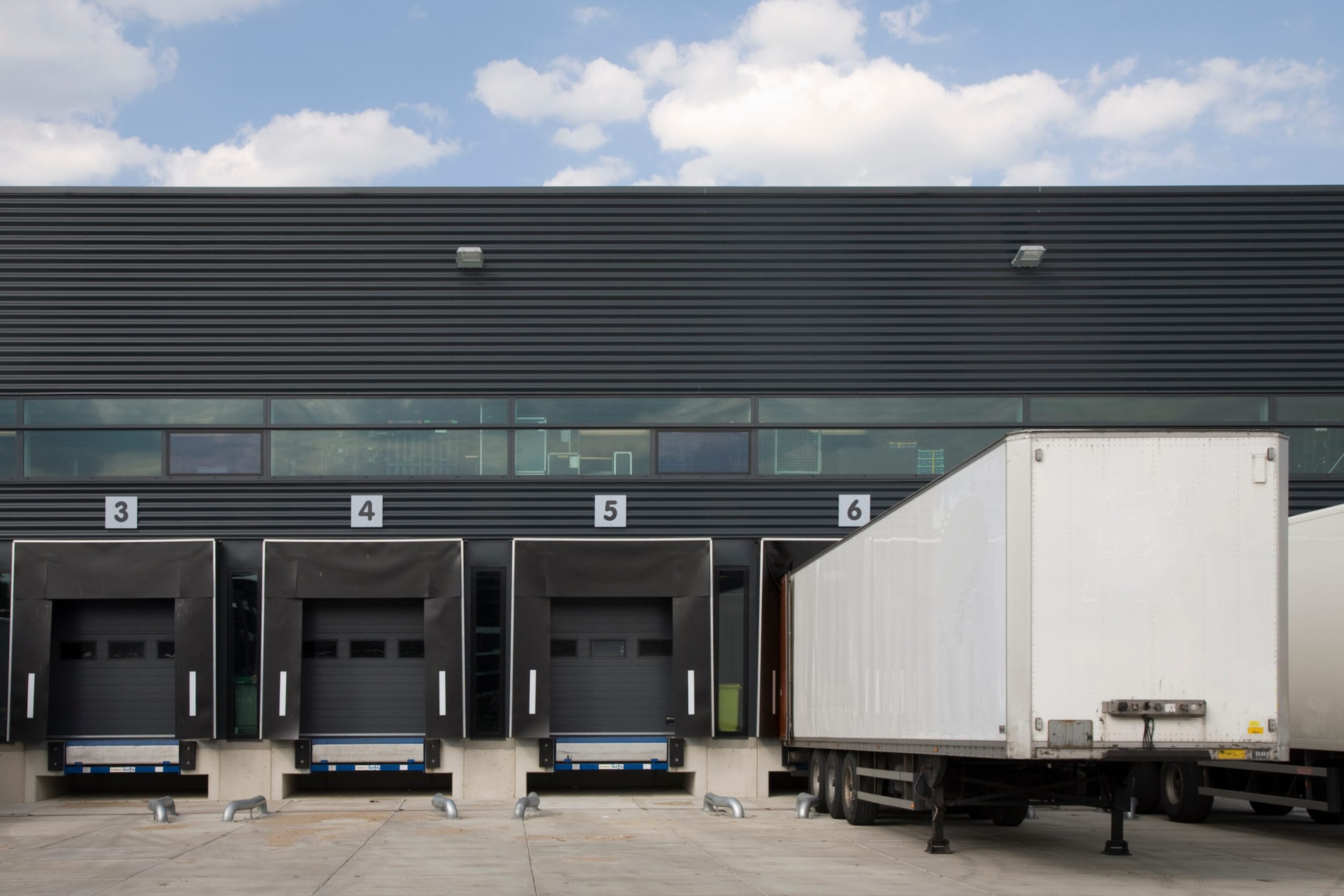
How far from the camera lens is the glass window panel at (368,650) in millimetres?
20562

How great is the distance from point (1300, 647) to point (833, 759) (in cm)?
560

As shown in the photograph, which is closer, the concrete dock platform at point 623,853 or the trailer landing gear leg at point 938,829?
the concrete dock platform at point 623,853

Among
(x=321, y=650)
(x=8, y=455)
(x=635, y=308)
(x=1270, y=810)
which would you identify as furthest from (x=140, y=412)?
(x=1270, y=810)

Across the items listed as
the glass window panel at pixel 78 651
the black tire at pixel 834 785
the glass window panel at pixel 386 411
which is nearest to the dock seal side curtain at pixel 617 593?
the glass window panel at pixel 386 411

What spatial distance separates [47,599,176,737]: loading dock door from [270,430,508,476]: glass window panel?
9.55 feet

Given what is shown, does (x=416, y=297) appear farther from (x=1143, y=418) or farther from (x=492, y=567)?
(x=1143, y=418)

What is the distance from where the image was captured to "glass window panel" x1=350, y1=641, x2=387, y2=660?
20.6 meters

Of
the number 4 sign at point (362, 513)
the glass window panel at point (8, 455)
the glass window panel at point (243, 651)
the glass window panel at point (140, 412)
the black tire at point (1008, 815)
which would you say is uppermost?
the glass window panel at point (140, 412)

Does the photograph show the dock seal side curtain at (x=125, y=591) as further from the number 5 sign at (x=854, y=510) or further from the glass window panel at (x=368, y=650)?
the number 5 sign at (x=854, y=510)

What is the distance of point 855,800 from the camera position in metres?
16.1

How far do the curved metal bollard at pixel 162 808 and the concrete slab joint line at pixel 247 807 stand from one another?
73cm

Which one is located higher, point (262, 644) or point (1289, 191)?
point (1289, 191)

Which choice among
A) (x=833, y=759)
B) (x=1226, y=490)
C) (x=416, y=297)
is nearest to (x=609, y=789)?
(x=833, y=759)

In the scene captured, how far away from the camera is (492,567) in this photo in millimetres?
20688
